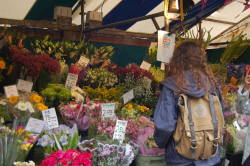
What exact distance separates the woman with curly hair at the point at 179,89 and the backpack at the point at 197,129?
0.05m

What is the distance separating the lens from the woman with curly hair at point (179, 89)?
2305 mm

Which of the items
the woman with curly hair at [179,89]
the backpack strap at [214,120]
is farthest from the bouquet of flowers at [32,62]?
the backpack strap at [214,120]

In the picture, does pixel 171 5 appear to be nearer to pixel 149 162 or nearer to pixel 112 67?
pixel 112 67

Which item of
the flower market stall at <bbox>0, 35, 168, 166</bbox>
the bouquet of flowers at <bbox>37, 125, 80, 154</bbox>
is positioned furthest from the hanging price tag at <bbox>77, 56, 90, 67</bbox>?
the bouquet of flowers at <bbox>37, 125, 80, 154</bbox>

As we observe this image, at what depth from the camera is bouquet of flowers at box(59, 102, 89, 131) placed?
2619 millimetres

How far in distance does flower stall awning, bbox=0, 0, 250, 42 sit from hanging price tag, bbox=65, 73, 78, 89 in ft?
4.85

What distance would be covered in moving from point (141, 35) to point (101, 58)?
121 cm

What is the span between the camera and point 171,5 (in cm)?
361

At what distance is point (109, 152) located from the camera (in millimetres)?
2260

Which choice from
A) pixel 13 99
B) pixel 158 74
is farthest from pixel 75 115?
pixel 158 74

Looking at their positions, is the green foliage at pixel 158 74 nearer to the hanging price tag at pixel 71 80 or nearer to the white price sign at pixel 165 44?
the white price sign at pixel 165 44

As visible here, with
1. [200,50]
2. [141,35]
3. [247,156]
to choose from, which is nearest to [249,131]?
[247,156]

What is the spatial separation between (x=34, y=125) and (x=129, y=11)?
10.5ft

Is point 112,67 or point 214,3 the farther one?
point 214,3
